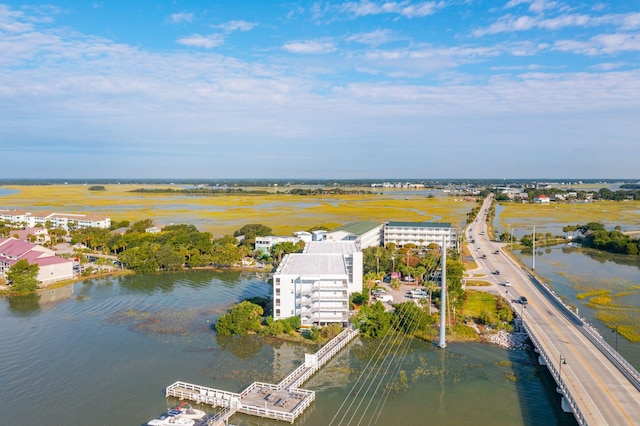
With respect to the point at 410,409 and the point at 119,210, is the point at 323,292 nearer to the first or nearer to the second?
the point at 410,409

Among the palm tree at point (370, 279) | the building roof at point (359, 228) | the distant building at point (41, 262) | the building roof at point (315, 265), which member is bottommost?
the palm tree at point (370, 279)

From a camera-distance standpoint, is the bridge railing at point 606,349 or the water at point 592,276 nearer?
the bridge railing at point 606,349

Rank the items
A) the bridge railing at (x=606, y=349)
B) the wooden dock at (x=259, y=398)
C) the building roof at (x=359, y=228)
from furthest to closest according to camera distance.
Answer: the building roof at (x=359, y=228)
the bridge railing at (x=606, y=349)
the wooden dock at (x=259, y=398)

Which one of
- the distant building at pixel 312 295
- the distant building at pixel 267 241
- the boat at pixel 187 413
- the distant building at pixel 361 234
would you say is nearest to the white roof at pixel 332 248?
the distant building at pixel 361 234

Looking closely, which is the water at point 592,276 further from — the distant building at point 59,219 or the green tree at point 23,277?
the distant building at point 59,219

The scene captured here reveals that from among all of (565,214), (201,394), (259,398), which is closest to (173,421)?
(201,394)

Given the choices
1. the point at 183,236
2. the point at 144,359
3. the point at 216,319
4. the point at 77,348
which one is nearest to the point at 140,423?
the point at 144,359

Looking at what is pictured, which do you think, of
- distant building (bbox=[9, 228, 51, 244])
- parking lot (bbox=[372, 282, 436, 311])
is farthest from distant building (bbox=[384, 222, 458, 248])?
distant building (bbox=[9, 228, 51, 244])
